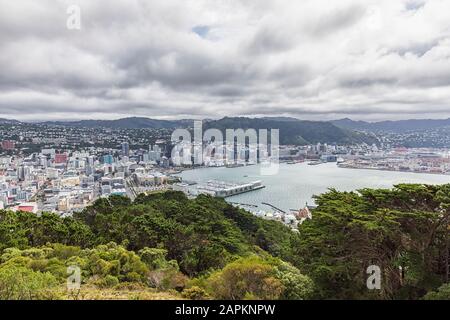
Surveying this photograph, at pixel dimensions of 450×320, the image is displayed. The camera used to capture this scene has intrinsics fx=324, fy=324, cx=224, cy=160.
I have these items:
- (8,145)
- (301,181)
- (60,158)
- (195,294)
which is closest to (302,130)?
(301,181)

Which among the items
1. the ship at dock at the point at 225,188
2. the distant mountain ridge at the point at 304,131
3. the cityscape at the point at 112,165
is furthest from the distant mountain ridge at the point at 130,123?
the ship at dock at the point at 225,188

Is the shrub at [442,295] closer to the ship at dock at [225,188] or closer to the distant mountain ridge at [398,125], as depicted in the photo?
the ship at dock at [225,188]

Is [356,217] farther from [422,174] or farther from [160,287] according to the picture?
[422,174]

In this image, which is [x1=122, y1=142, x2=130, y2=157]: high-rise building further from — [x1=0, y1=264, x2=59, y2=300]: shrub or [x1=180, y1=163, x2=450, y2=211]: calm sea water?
[x1=0, y1=264, x2=59, y2=300]: shrub

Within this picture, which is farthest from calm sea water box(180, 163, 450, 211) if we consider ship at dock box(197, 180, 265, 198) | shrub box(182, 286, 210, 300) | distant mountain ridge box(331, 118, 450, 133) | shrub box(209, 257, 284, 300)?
distant mountain ridge box(331, 118, 450, 133)
